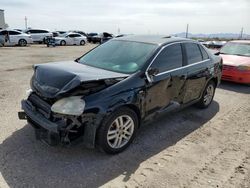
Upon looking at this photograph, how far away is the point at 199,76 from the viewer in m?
5.08

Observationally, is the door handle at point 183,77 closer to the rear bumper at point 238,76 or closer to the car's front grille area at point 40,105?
the car's front grille area at point 40,105

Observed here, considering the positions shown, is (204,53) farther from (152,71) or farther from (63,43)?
(63,43)

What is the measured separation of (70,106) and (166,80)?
174cm

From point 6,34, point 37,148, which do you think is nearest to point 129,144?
point 37,148

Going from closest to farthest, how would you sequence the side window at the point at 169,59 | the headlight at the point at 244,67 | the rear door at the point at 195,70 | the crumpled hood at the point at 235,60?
the side window at the point at 169,59, the rear door at the point at 195,70, the headlight at the point at 244,67, the crumpled hood at the point at 235,60

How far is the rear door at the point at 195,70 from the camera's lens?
4793mm

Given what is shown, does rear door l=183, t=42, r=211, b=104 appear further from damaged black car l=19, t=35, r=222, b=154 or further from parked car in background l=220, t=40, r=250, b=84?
parked car in background l=220, t=40, r=250, b=84

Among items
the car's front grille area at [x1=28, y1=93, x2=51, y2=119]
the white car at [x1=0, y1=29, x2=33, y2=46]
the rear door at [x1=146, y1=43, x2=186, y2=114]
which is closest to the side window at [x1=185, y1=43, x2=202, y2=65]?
the rear door at [x1=146, y1=43, x2=186, y2=114]

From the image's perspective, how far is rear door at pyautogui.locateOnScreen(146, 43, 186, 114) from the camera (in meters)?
3.94

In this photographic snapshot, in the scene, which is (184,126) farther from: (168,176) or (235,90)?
(235,90)

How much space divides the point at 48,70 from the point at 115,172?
1749 millimetres

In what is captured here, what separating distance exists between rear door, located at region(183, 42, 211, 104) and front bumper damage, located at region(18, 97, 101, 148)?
2.24 metres

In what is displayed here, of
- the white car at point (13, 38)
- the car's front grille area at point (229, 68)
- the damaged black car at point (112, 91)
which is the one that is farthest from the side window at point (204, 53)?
the white car at point (13, 38)

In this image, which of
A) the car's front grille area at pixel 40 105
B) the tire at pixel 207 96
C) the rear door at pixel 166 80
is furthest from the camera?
the tire at pixel 207 96
